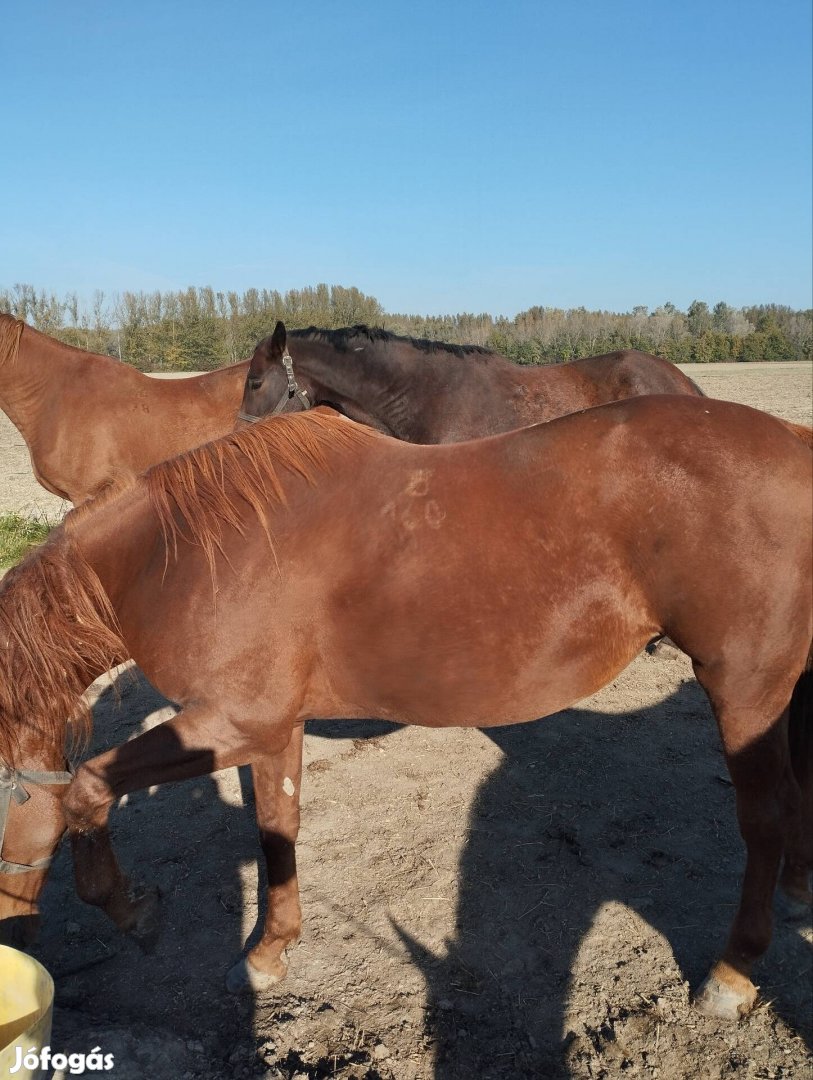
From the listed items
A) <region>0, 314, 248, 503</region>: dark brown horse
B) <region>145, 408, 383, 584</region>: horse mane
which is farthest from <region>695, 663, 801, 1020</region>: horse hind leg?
<region>0, 314, 248, 503</region>: dark brown horse

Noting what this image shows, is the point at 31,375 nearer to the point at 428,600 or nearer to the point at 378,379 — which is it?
the point at 378,379

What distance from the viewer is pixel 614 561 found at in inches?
81.0

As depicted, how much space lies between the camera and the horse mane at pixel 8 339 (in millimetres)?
5930

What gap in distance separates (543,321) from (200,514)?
6887cm

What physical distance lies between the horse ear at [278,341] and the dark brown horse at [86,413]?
3.38 ft

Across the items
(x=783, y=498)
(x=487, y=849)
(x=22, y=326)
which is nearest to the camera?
(x=783, y=498)

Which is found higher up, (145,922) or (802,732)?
(802,732)

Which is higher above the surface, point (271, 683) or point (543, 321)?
point (543, 321)

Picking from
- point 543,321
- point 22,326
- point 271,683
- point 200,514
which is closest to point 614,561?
point 271,683

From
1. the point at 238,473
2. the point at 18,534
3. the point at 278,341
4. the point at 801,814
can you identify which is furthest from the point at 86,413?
the point at 801,814

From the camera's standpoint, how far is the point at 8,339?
5.94 meters

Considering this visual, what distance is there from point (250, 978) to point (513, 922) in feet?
3.29

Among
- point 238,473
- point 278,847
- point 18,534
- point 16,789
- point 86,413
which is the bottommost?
point 278,847

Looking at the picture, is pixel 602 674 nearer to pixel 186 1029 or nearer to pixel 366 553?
pixel 366 553
